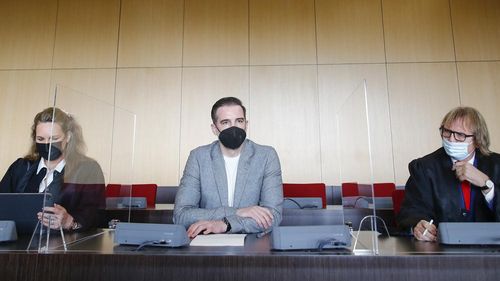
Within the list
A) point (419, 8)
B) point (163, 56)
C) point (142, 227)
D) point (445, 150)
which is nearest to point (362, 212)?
point (142, 227)

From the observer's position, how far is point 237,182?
161 centimetres

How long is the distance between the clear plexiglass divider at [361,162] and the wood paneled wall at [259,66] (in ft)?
8.65

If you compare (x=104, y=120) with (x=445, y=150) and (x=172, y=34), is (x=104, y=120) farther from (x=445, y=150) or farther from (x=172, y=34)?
(x=172, y=34)

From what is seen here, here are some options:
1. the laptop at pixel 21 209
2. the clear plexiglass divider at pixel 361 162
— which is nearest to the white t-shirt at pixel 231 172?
the clear plexiglass divider at pixel 361 162

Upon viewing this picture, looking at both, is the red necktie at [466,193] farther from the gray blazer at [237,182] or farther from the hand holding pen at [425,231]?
the gray blazer at [237,182]

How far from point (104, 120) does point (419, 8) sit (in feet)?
13.4

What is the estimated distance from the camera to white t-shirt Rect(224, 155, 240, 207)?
162cm

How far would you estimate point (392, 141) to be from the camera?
12.8 feet

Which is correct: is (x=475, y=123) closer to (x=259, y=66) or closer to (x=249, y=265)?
(x=249, y=265)

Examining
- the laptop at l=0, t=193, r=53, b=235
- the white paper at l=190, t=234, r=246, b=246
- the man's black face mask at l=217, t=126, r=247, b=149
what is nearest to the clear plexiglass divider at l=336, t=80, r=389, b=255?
the white paper at l=190, t=234, r=246, b=246

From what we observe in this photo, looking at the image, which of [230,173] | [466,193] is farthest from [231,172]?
[466,193]

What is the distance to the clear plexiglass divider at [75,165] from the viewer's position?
1.02m

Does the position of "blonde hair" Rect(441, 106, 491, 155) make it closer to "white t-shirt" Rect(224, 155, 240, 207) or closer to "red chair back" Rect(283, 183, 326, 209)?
"white t-shirt" Rect(224, 155, 240, 207)

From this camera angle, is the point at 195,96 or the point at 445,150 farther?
the point at 195,96
